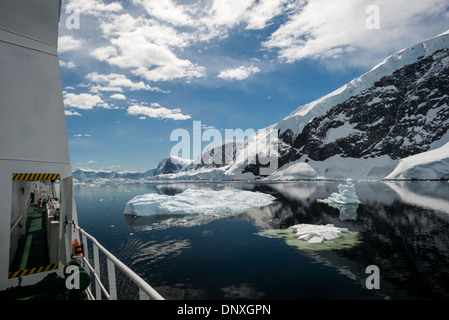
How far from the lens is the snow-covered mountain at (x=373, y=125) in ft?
449

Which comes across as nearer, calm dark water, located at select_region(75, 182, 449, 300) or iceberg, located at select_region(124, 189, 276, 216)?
calm dark water, located at select_region(75, 182, 449, 300)

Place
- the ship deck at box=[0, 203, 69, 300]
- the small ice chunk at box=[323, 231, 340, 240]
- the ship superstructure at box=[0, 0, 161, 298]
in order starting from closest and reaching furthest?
the ship deck at box=[0, 203, 69, 300] < the ship superstructure at box=[0, 0, 161, 298] < the small ice chunk at box=[323, 231, 340, 240]

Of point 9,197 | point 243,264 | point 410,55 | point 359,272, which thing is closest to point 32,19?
point 9,197

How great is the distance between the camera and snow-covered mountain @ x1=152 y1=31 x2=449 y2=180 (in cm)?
13700

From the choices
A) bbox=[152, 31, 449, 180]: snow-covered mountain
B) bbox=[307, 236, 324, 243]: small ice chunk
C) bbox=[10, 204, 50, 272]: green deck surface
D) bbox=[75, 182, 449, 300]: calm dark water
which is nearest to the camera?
bbox=[10, 204, 50, 272]: green deck surface

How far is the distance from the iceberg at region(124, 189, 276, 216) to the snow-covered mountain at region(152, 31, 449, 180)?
4682 inches

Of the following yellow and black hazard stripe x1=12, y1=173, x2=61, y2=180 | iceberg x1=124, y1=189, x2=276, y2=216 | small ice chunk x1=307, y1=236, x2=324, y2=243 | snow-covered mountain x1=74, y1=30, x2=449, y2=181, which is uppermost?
snow-covered mountain x1=74, y1=30, x2=449, y2=181

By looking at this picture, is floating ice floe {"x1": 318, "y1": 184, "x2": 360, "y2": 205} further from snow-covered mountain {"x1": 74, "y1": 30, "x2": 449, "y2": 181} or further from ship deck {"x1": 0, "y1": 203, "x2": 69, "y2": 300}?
snow-covered mountain {"x1": 74, "y1": 30, "x2": 449, "y2": 181}

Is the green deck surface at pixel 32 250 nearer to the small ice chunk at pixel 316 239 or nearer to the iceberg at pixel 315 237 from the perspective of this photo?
the iceberg at pixel 315 237

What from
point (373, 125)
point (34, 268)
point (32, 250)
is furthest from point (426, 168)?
point (34, 268)

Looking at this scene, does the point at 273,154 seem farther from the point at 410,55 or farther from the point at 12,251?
the point at 12,251

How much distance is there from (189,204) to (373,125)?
169 m

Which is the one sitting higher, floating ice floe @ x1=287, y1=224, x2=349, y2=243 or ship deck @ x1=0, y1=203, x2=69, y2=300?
ship deck @ x1=0, y1=203, x2=69, y2=300

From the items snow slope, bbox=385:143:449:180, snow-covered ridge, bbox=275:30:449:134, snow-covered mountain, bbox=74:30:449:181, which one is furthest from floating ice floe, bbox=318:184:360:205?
snow-covered ridge, bbox=275:30:449:134
